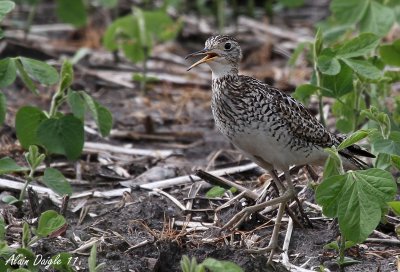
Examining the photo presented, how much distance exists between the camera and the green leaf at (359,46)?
6.90 metres

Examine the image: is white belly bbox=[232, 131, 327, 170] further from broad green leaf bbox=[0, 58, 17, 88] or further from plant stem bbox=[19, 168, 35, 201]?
broad green leaf bbox=[0, 58, 17, 88]

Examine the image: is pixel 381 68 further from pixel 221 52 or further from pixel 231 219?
pixel 231 219

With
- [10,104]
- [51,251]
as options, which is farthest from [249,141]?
[10,104]

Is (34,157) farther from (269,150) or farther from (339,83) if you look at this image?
(339,83)

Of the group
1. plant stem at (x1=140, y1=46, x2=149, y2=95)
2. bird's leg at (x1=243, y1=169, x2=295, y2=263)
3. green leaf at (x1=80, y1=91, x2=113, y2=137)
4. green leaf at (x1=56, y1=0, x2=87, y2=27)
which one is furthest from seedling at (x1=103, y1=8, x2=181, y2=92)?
bird's leg at (x1=243, y1=169, x2=295, y2=263)

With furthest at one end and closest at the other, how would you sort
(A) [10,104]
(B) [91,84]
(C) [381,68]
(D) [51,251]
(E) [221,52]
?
(B) [91,84] < (A) [10,104] < (C) [381,68] < (E) [221,52] < (D) [51,251]

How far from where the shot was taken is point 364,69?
22.4 ft

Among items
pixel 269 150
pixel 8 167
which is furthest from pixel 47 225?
pixel 269 150

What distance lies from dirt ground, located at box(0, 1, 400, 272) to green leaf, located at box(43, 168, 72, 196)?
236 millimetres

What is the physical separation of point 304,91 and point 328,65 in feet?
0.91

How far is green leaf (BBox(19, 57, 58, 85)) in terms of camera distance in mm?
6609

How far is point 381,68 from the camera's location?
7371 mm

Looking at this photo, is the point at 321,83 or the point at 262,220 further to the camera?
the point at 321,83

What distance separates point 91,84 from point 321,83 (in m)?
3.54
